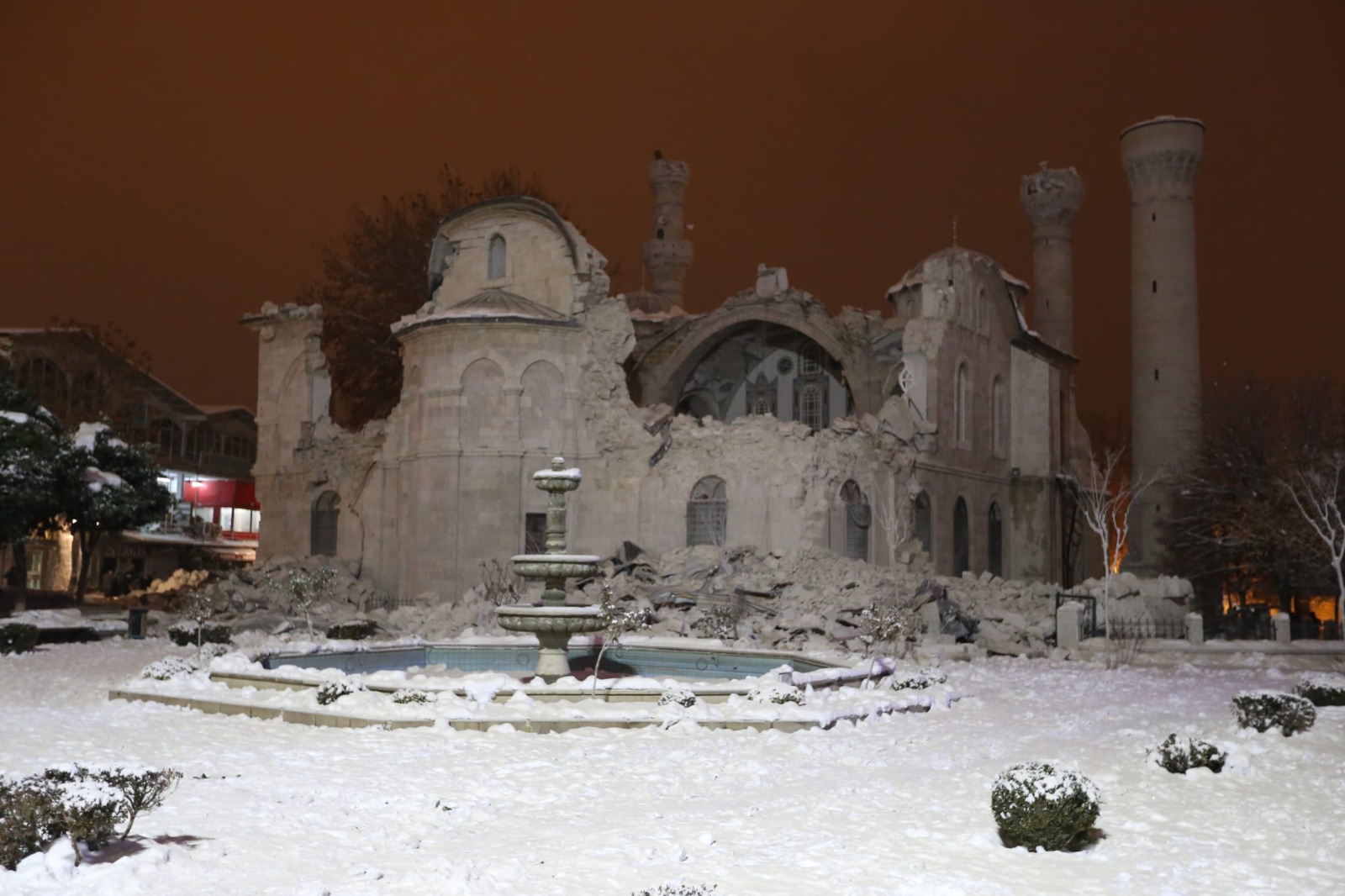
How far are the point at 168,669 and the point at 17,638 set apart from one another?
24.1 ft

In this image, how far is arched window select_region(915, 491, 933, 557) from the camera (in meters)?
33.6

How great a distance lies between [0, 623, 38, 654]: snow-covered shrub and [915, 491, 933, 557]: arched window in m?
21.3

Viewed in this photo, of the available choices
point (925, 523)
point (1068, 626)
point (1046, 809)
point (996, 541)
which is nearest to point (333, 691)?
point (1046, 809)

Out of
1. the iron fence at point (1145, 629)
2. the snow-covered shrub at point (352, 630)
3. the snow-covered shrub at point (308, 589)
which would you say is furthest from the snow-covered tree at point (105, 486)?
the iron fence at point (1145, 629)

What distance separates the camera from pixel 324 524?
117 feet

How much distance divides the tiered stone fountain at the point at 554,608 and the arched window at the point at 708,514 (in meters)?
12.2

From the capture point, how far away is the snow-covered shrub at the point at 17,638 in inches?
859

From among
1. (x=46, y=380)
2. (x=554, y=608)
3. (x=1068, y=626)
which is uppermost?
(x=46, y=380)

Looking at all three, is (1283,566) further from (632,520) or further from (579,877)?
(579,877)

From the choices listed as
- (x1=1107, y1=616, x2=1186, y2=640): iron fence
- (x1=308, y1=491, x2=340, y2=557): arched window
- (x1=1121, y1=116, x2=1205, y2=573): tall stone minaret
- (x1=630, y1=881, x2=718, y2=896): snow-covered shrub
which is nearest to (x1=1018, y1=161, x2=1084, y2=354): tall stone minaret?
(x1=1121, y1=116, x2=1205, y2=573): tall stone minaret

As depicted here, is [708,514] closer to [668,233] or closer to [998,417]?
[998,417]

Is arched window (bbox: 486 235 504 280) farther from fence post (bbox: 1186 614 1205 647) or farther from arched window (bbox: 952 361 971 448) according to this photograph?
fence post (bbox: 1186 614 1205 647)

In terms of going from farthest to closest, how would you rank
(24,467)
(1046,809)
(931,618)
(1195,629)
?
(24,467)
(931,618)
(1195,629)
(1046,809)

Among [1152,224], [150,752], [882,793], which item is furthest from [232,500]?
[882,793]
